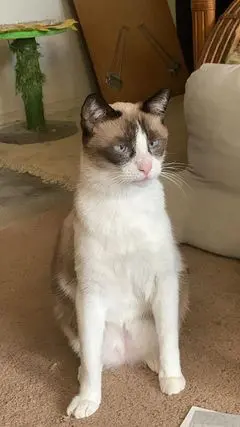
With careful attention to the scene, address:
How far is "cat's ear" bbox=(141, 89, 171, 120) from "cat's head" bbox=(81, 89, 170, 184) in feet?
0.07

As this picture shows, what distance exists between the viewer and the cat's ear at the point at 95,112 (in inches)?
44.3

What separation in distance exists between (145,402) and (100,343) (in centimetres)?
15

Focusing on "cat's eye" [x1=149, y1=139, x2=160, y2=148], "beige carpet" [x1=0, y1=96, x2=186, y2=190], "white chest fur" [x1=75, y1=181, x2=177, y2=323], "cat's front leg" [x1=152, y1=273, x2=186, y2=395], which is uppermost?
"cat's eye" [x1=149, y1=139, x2=160, y2=148]

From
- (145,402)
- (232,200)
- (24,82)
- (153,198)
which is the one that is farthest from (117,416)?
(24,82)

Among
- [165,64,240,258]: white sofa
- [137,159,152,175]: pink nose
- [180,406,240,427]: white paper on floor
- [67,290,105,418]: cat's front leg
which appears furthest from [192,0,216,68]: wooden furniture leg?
[180,406,240,427]: white paper on floor

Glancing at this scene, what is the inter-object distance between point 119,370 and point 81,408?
0.16m

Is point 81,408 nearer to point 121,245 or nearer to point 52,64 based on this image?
point 121,245

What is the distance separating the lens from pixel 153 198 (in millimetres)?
1234

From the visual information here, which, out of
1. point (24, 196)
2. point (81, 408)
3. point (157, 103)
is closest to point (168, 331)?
point (81, 408)

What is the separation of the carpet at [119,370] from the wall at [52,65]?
1.60 metres

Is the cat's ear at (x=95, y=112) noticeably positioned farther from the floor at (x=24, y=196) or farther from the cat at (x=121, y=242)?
the floor at (x=24, y=196)

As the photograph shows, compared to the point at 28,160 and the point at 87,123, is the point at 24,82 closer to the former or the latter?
the point at 28,160

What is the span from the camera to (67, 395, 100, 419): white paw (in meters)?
1.20

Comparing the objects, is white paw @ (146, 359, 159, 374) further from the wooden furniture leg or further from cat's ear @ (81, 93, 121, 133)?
the wooden furniture leg
